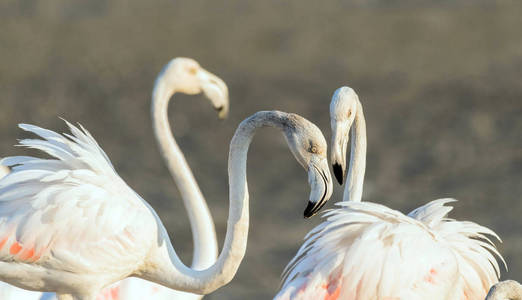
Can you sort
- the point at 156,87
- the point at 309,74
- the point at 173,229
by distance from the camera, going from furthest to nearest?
1. the point at 309,74
2. the point at 173,229
3. the point at 156,87

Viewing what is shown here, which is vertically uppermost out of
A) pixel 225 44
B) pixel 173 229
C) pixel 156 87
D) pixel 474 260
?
pixel 225 44

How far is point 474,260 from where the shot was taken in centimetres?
446

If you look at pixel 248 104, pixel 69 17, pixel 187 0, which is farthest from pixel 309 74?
pixel 69 17

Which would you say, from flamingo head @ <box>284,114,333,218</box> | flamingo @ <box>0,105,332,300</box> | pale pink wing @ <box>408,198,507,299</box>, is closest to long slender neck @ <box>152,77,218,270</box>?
Result: flamingo @ <box>0,105,332,300</box>

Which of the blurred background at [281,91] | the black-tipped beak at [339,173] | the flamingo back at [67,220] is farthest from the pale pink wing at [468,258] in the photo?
the blurred background at [281,91]

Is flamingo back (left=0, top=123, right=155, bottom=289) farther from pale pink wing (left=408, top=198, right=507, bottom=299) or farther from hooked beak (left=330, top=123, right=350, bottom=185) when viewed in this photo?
pale pink wing (left=408, top=198, right=507, bottom=299)

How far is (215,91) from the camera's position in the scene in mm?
5711

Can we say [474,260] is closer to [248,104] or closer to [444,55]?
[248,104]

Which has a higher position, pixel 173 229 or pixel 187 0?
pixel 187 0

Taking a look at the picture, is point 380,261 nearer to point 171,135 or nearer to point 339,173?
point 339,173

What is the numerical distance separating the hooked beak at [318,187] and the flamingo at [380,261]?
33 centimetres

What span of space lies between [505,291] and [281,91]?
9676 millimetres

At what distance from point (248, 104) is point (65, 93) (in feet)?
8.16

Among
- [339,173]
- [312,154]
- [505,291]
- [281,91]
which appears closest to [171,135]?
[339,173]
